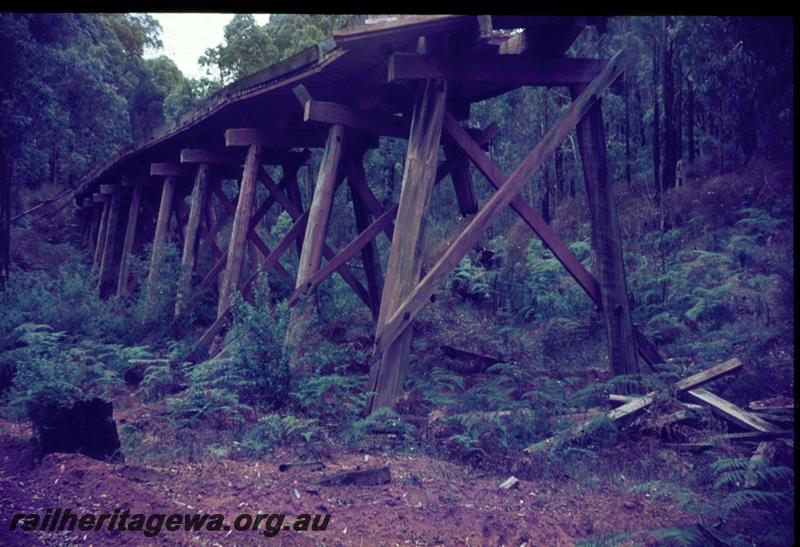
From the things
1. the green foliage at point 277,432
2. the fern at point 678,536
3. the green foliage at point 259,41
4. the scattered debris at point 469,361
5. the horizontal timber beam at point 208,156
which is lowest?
the scattered debris at point 469,361

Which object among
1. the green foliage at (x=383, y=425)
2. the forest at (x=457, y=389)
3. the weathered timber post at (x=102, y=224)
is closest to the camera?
the forest at (x=457, y=389)

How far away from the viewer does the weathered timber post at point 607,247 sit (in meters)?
5.73

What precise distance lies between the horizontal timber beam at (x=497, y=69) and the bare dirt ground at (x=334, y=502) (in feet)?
10.3

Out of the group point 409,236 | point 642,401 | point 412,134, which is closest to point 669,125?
point 412,134

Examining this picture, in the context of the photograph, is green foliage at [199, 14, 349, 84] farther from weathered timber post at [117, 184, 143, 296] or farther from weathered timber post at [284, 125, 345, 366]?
weathered timber post at [284, 125, 345, 366]

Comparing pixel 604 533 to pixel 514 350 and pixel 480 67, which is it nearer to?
pixel 480 67

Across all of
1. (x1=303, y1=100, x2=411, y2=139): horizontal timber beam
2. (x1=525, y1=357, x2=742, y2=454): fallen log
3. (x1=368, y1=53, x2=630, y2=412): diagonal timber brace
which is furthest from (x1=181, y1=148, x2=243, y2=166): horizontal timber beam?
(x1=525, y1=357, x2=742, y2=454): fallen log

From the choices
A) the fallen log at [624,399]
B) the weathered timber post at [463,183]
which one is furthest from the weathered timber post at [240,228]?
the fallen log at [624,399]

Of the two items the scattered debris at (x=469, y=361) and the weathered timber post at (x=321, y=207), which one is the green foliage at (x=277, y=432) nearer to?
the weathered timber post at (x=321, y=207)

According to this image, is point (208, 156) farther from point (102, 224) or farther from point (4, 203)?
point (4, 203)

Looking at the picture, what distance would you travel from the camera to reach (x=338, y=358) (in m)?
6.39

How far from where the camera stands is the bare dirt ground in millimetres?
2803

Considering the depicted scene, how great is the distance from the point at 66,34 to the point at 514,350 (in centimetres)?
1464

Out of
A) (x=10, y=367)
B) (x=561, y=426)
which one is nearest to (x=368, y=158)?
(x=10, y=367)
